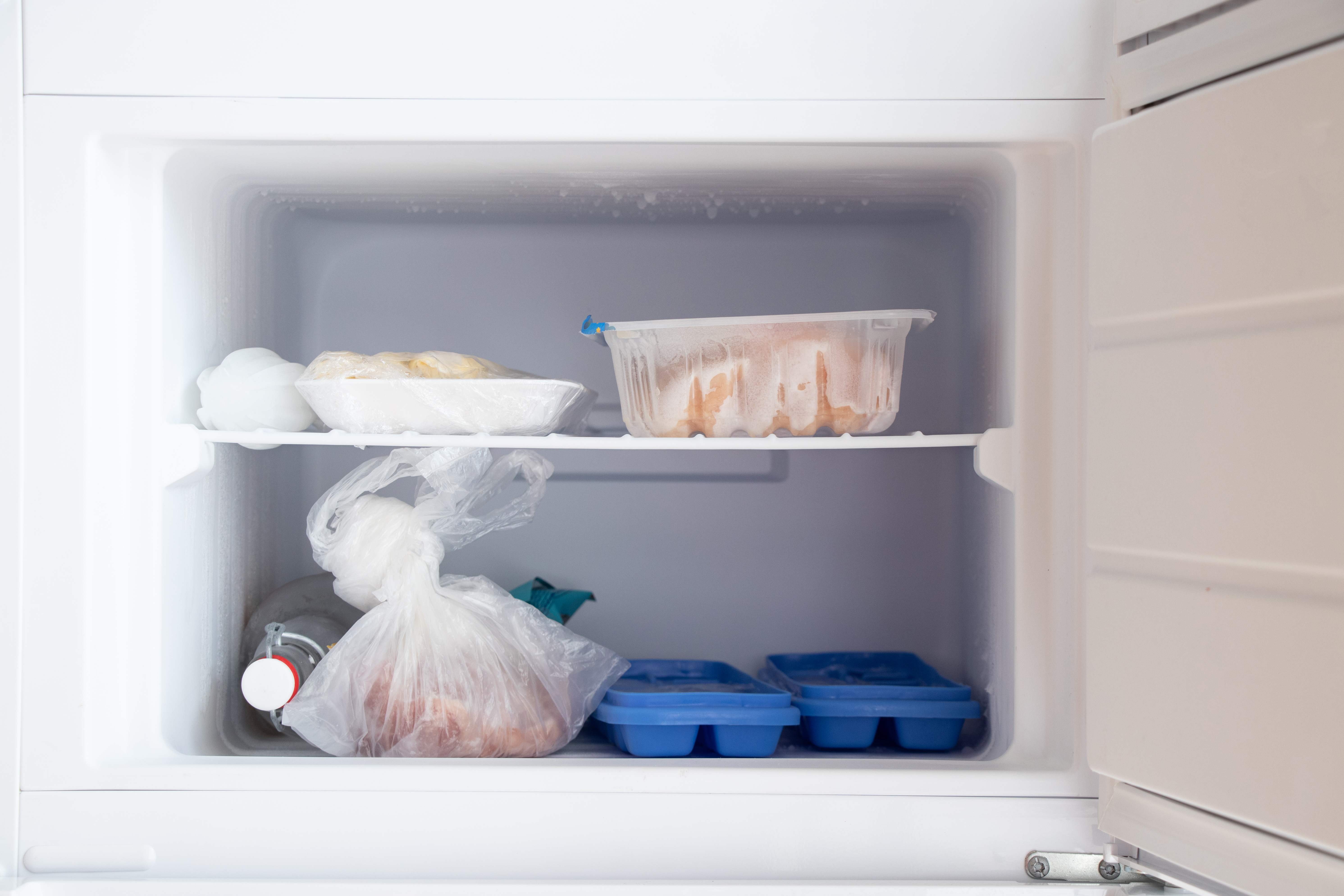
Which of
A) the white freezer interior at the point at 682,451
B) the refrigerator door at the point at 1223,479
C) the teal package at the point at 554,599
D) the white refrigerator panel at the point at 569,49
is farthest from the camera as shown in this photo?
the white freezer interior at the point at 682,451

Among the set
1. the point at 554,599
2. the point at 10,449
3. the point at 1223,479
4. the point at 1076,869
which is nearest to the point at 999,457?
the point at 1223,479

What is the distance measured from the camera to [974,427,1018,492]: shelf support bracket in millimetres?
889

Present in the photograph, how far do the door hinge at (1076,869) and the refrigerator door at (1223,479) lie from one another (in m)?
0.07

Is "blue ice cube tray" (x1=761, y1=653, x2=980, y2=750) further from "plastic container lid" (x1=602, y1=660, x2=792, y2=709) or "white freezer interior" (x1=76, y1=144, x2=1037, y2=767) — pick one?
"white freezer interior" (x1=76, y1=144, x2=1037, y2=767)

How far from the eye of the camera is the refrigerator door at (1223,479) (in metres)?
0.62

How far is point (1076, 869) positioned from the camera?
0.84 metres

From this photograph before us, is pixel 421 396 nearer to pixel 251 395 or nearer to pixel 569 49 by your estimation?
pixel 251 395

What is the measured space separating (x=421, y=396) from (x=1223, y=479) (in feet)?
2.53

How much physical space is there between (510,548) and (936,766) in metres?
0.69

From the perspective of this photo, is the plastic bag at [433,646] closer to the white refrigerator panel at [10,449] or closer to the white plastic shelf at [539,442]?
the white plastic shelf at [539,442]

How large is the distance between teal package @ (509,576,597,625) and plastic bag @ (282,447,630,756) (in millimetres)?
122

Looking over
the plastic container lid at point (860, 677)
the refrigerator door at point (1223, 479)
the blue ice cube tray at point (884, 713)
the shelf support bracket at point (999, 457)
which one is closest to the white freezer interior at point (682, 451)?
the plastic container lid at point (860, 677)

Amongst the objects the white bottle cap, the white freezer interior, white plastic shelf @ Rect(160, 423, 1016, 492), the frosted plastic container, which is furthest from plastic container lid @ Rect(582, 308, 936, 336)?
the white bottle cap

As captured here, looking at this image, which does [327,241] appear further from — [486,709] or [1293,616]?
[1293,616]
